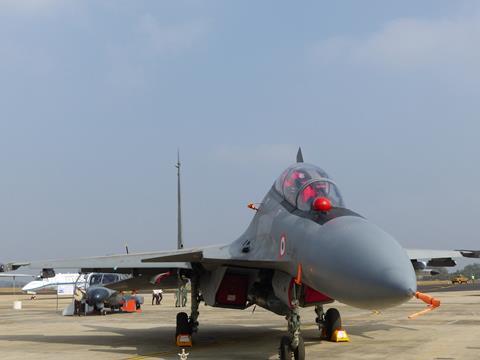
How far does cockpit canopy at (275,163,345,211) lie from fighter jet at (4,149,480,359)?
17 mm

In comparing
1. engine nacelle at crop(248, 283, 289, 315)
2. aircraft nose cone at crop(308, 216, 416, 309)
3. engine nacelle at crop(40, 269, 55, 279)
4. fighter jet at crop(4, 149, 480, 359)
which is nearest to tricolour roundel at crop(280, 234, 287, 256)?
fighter jet at crop(4, 149, 480, 359)

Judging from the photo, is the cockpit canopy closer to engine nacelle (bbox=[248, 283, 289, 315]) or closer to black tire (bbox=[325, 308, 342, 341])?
engine nacelle (bbox=[248, 283, 289, 315])

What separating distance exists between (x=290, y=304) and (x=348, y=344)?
12.2 ft

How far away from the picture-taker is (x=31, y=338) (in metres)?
→ 15.0

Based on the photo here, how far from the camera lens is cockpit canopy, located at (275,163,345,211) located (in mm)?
9039

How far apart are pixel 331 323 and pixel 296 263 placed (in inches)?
204

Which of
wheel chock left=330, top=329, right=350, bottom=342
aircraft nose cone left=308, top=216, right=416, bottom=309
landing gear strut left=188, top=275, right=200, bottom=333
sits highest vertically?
aircraft nose cone left=308, top=216, right=416, bottom=309

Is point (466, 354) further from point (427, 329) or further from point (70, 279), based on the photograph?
point (70, 279)

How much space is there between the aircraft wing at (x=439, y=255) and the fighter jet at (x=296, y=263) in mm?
31

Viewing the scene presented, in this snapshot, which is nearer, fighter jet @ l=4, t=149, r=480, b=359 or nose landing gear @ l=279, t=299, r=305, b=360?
fighter jet @ l=4, t=149, r=480, b=359

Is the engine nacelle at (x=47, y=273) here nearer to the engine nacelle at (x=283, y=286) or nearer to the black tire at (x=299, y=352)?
the engine nacelle at (x=283, y=286)

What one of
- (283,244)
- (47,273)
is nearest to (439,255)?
(283,244)

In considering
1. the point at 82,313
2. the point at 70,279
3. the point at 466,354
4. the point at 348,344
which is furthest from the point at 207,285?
the point at 70,279

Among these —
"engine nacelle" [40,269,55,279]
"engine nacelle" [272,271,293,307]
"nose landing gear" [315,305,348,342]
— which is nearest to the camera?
"engine nacelle" [272,271,293,307]
